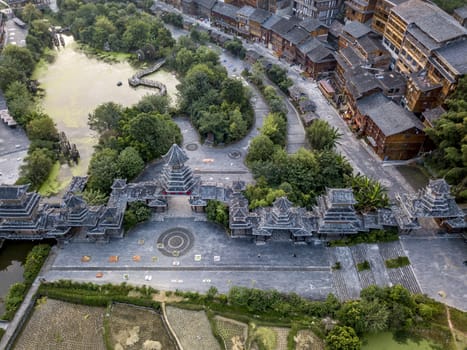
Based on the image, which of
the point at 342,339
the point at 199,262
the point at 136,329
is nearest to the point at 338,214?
the point at 342,339

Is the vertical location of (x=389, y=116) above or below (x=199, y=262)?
above

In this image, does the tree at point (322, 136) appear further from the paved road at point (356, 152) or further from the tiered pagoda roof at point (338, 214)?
the tiered pagoda roof at point (338, 214)

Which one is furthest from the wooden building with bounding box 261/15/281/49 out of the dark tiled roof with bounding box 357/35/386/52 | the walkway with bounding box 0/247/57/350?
the walkway with bounding box 0/247/57/350

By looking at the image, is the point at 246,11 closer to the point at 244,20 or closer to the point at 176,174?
the point at 244,20

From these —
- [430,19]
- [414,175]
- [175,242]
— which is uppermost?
[430,19]

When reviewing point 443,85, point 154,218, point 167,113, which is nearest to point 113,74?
point 167,113

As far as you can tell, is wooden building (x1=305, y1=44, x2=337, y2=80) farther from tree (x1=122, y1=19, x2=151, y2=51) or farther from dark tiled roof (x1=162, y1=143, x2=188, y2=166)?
dark tiled roof (x1=162, y1=143, x2=188, y2=166)
